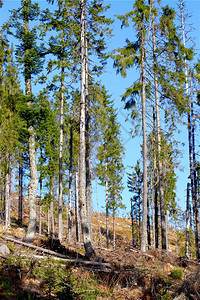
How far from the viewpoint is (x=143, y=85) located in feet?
56.1

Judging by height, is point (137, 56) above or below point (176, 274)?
above

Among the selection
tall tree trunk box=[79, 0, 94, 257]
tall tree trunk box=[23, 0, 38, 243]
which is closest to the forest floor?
tall tree trunk box=[79, 0, 94, 257]

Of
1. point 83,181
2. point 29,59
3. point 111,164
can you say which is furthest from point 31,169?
point 111,164

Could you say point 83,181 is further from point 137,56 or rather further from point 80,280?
point 137,56

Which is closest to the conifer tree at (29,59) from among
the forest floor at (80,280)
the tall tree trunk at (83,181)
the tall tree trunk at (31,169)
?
the tall tree trunk at (31,169)

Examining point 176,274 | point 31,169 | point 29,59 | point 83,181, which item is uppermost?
point 29,59

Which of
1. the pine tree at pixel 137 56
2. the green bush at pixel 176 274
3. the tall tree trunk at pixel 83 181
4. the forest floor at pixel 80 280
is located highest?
the pine tree at pixel 137 56

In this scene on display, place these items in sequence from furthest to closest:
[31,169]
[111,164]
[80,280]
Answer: [111,164], [31,169], [80,280]

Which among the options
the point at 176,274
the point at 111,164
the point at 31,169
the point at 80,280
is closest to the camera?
the point at 80,280

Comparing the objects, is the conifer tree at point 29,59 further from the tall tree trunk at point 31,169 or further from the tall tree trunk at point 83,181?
the tall tree trunk at point 83,181

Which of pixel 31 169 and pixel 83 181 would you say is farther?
pixel 31 169

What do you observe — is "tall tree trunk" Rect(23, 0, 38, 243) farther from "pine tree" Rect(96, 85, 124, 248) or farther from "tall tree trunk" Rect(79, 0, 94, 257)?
"pine tree" Rect(96, 85, 124, 248)

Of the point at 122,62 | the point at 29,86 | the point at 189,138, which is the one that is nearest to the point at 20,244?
the point at 29,86

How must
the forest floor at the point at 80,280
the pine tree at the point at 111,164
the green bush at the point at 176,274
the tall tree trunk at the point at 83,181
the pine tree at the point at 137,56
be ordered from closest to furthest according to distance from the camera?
1. the forest floor at the point at 80,280
2. the green bush at the point at 176,274
3. the tall tree trunk at the point at 83,181
4. the pine tree at the point at 137,56
5. the pine tree at the point at 111,164
